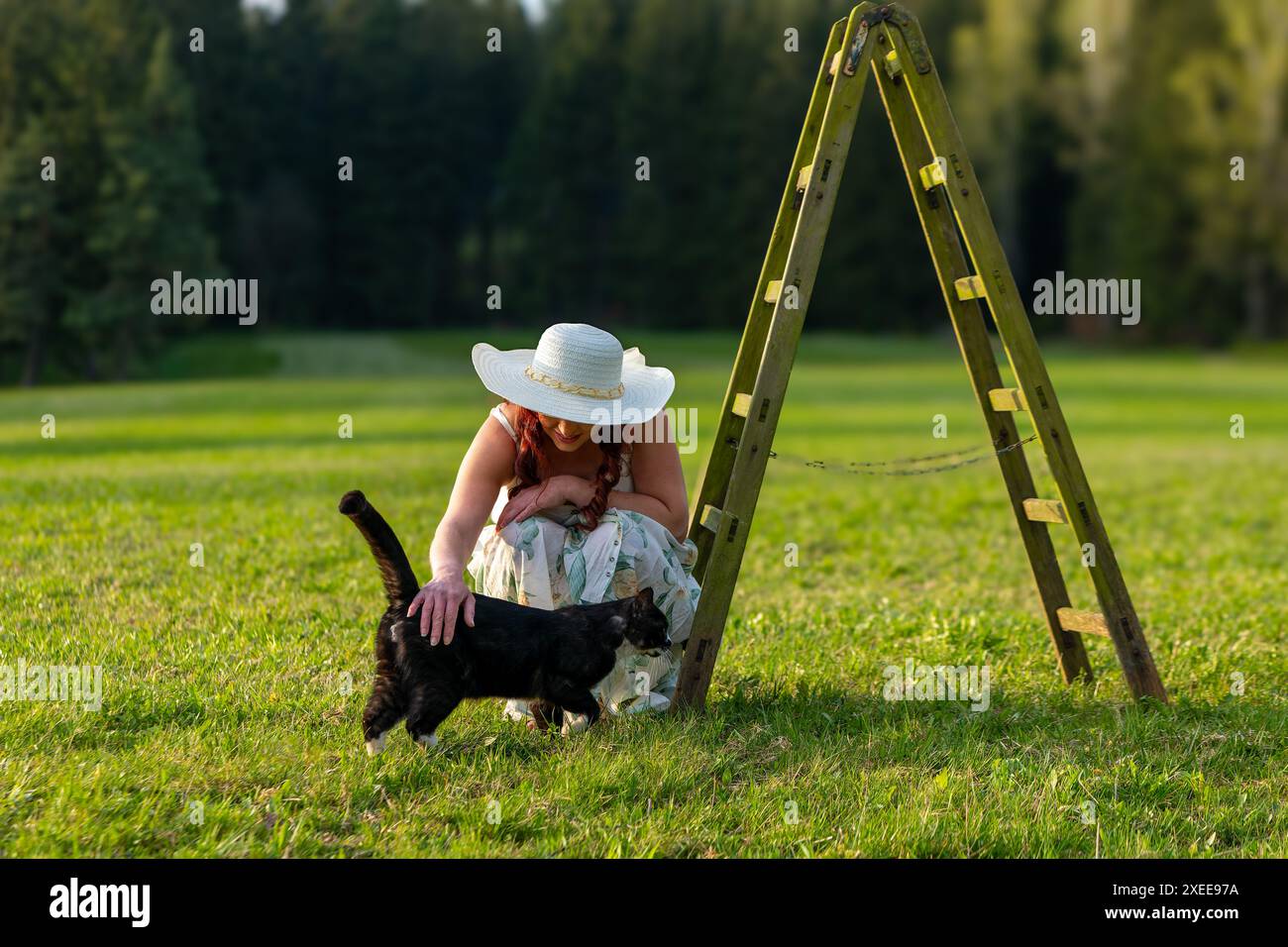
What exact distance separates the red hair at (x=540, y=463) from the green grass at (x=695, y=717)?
82 centimetres

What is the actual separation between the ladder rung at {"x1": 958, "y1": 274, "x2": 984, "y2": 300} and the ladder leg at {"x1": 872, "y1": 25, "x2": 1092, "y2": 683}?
0.09 feet

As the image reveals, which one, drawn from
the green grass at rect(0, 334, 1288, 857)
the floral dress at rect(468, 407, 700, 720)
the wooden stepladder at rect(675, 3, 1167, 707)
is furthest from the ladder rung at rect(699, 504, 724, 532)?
the green grass at rect(0, 334, 1288, 857)

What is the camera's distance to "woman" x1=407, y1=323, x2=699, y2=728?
448 centimetres

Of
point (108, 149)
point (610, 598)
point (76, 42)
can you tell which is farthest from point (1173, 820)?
point (76, 42)

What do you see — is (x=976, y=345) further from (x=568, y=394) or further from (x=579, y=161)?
(x=579, y=161)

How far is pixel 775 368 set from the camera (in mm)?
4578

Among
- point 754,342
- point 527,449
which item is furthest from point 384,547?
point 754,342

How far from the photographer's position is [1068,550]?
9398mm

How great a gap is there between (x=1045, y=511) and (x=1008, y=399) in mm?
498

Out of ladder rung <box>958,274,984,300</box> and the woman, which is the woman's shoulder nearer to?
the woman

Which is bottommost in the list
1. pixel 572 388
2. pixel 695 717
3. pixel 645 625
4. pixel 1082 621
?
pixel 695 717

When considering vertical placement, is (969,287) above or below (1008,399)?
above
